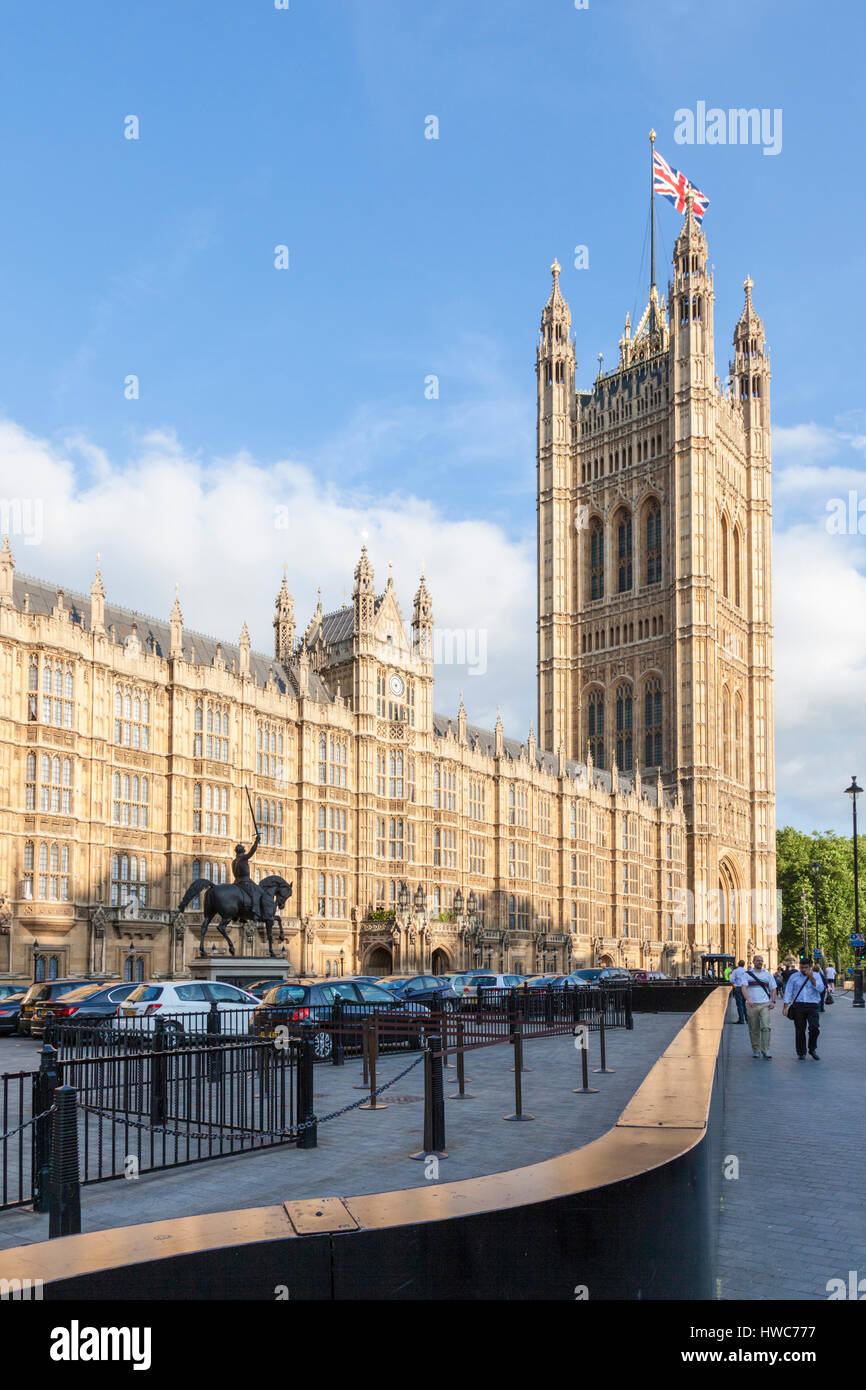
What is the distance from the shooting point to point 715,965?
8769 centimetres

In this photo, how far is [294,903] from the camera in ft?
194

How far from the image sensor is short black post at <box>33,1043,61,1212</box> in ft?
35.1

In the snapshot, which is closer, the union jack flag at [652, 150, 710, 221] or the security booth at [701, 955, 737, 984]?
the security booth at [701, 955, 737, 984]

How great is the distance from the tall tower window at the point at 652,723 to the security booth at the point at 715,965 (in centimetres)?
3220

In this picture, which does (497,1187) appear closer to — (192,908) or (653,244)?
(192,908)

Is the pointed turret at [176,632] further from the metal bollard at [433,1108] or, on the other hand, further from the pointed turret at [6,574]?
the metal bollard at [433,1108]

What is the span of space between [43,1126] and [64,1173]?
1.58m

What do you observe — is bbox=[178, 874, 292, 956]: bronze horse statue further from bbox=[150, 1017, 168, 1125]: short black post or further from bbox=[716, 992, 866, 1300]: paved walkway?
bbox=[150, 1017, 168, 1125]: short black post

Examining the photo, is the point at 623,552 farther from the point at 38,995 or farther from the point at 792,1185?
the point at 792,1185

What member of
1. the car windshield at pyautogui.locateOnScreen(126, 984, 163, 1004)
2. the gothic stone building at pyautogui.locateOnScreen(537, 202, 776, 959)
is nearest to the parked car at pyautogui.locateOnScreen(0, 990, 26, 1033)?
the car windshield at pyautogui.locateOnScreen(126, 984, 163, 1004)

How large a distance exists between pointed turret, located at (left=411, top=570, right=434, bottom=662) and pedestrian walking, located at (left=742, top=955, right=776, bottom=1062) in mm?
47157

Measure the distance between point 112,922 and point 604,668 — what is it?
7947 centimetres

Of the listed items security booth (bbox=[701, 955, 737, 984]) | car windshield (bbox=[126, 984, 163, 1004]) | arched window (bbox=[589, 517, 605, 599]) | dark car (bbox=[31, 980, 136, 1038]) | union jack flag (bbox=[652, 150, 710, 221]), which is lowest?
security booth (bbox=[701, 955, 737, 984])

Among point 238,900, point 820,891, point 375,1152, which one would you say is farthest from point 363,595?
point 820,891
